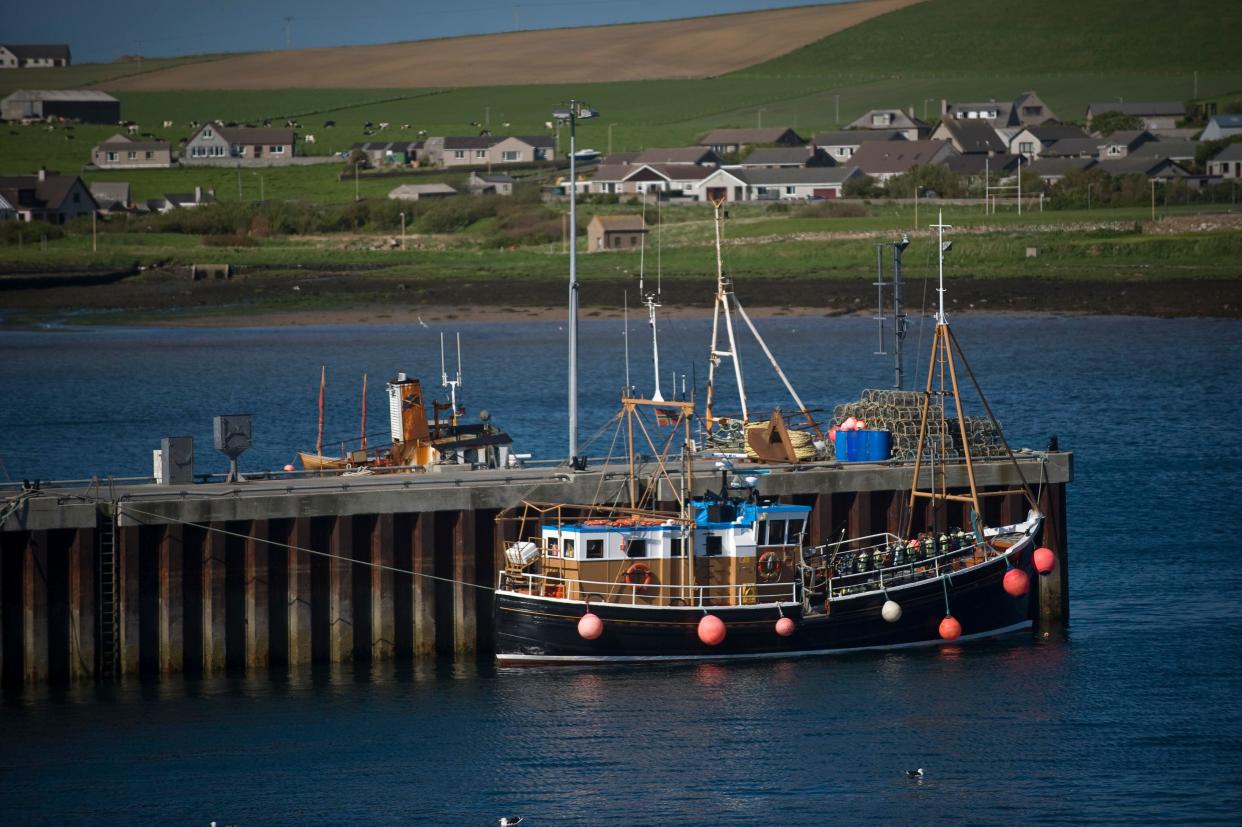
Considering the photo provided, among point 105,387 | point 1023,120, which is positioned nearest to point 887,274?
point 105,387

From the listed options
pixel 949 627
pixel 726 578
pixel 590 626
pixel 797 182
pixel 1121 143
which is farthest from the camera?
pixel 1121 143

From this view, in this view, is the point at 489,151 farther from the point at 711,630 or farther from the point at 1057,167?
the point at 711,630

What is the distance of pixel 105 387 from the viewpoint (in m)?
80.8

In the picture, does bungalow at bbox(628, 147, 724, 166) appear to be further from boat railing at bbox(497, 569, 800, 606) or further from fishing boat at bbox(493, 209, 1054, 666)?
boat railing at bbox(497, 569, 800, 606)

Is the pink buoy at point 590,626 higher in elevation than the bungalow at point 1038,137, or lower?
lower

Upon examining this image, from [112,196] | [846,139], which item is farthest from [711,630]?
[846,139]

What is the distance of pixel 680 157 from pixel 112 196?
48.8 m

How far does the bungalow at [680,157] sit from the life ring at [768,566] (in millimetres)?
132402

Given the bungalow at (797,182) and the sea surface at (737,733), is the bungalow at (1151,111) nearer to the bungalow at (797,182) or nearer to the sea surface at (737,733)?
the bungalow at (797,182)

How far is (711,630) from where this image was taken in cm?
3716

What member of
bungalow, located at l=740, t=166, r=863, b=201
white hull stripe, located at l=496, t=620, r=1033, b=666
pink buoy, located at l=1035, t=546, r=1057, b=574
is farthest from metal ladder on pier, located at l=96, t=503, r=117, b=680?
bungalow, located at l=740, t=166, r=863, b=201

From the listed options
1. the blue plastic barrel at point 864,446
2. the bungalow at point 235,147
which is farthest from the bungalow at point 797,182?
the blue plastic barrel at point 864,446

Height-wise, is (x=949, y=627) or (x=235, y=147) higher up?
(x=235, y=147)

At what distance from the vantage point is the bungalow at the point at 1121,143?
166 metres
